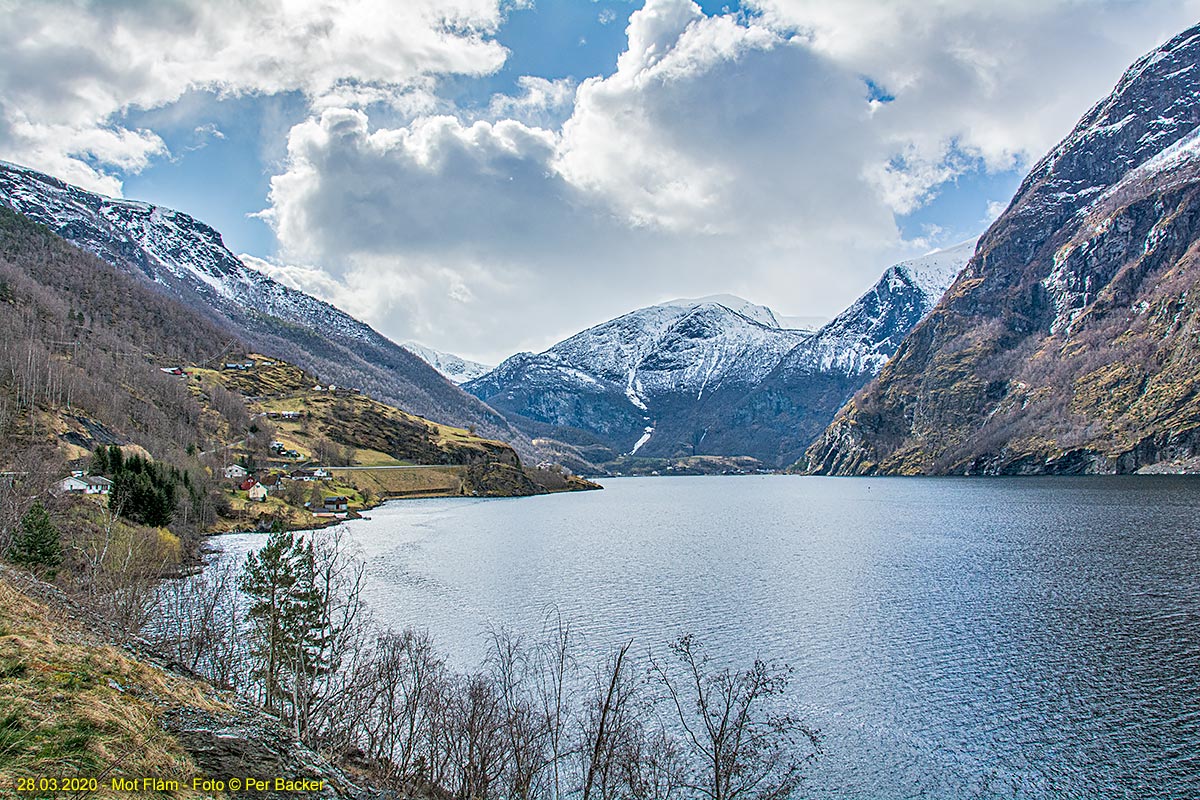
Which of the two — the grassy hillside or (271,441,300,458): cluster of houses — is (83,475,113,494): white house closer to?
the grassy hillside

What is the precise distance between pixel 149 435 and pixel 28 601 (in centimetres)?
14209

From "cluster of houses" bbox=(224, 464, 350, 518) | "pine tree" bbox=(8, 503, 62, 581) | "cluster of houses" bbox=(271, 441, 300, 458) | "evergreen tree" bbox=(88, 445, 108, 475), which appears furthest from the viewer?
"cluster of houses" bbox=(271, 441, 300, 458)

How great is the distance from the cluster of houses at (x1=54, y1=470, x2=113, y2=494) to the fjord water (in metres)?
17.7

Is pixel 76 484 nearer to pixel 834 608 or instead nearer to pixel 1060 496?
pixel 834 608

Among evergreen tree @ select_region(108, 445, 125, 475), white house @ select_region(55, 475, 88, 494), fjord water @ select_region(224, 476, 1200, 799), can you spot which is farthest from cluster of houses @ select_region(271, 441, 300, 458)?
white house @ select_region(55, 475, 88, 494)

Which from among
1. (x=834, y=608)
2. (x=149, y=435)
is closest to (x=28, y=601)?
(x=834, y=608)

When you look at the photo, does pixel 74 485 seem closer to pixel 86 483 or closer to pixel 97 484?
pixel 86 483

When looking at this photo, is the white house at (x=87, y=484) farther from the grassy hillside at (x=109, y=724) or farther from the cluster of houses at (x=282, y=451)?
the cluster of houses at (x=282, y=451)

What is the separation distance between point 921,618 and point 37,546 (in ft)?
193

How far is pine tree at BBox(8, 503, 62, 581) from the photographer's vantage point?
3797 cm

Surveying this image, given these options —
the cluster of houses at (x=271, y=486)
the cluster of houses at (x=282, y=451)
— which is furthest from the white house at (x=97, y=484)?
the cluster of houses at (x=282, y=451)

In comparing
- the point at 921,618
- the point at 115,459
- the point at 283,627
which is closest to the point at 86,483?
the point at 115,459

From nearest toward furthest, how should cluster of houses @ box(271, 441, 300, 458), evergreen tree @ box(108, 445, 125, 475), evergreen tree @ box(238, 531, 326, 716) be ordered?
evergreen tree @ box(238, 531, 326, 716)
evergreen tree @ box(108, 445, 125, 475)
cluster of houses @ box(271, 441, 300, 458)

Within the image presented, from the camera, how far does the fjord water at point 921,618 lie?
2902 centimetres
